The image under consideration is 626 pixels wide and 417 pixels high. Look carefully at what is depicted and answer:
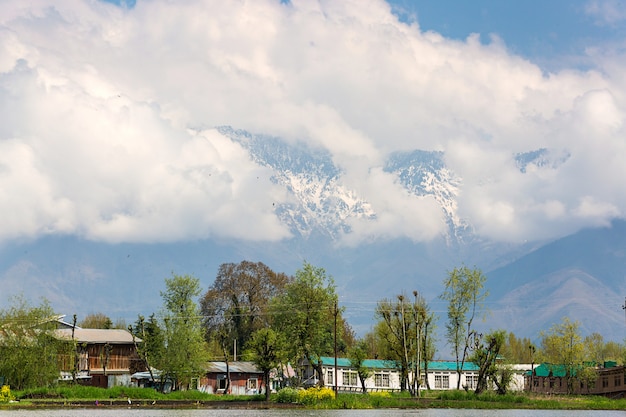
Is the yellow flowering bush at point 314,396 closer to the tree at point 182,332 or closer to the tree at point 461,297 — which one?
the tree at point 182,332

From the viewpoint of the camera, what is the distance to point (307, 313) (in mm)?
109125

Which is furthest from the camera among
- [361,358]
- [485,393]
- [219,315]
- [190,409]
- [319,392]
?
[219,315]

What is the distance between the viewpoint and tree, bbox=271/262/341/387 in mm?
109125

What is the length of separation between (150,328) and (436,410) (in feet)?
162

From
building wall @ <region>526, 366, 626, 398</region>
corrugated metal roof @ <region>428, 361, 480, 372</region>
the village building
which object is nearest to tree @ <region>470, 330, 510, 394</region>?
the village building

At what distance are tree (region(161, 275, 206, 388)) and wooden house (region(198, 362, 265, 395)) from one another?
37.9 ft

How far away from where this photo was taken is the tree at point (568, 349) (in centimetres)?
12725

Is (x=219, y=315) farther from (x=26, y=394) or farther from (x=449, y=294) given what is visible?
(x=26, y=394)

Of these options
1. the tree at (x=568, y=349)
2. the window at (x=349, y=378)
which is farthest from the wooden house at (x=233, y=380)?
the tree at (x=568, y=349)

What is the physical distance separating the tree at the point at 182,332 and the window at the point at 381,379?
35.8 metres

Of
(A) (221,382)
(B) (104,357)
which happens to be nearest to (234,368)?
(A) (221,382)

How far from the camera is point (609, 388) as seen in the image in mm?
123500

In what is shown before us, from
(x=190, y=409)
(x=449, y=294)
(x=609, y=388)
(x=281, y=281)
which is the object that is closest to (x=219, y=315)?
(x=281, y=281)

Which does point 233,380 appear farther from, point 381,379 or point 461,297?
point 461,297
